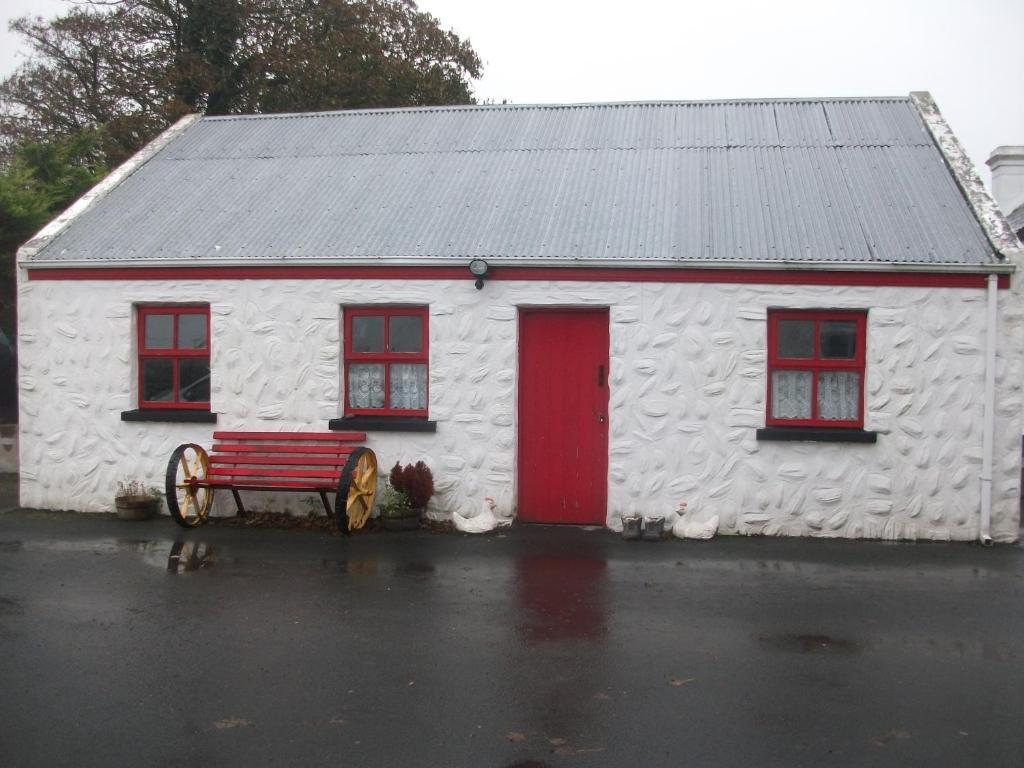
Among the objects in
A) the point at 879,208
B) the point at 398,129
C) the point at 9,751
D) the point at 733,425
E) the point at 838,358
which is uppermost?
the point at 398,129

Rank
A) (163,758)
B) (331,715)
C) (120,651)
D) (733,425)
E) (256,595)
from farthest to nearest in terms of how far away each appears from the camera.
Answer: (733,425) → (256,595) → (120,651) → (331,715) → (163,758)

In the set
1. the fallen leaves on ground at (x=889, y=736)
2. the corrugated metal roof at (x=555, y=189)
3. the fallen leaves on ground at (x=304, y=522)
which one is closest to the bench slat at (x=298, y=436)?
the fallen leaves on ground at (x=304, y=522)

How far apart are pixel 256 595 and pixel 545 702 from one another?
314 cm

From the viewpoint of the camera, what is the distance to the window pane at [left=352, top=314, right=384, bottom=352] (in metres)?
10.8

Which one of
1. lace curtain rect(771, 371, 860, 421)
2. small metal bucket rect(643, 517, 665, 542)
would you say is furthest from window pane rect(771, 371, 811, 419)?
small metal bucket rect(643, 517, 665, 542)

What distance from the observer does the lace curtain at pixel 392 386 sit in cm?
1073

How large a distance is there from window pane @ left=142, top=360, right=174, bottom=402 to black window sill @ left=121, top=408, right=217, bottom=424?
→ 24 centimetres

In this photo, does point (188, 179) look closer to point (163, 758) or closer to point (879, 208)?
point (879, 208)

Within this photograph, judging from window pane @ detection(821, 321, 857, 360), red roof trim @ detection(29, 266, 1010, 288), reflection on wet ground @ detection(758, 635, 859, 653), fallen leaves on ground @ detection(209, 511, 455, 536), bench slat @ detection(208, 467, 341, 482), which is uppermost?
red roof trim @ detection(29, 266, 1010, 288)

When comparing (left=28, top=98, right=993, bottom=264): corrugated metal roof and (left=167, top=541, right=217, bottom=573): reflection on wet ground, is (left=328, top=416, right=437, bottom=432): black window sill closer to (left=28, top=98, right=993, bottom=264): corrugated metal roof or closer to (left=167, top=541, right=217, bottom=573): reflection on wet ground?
(left=28, top=98, right=993, bottom=264): corrugated metal roof

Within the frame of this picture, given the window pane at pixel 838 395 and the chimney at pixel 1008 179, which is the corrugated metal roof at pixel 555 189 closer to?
the window pane at pixel 838 395

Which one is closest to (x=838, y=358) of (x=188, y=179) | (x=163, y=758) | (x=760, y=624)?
(x=760, y=624)

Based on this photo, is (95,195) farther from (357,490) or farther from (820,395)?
(820,395)

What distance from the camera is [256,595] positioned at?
25.4ft
